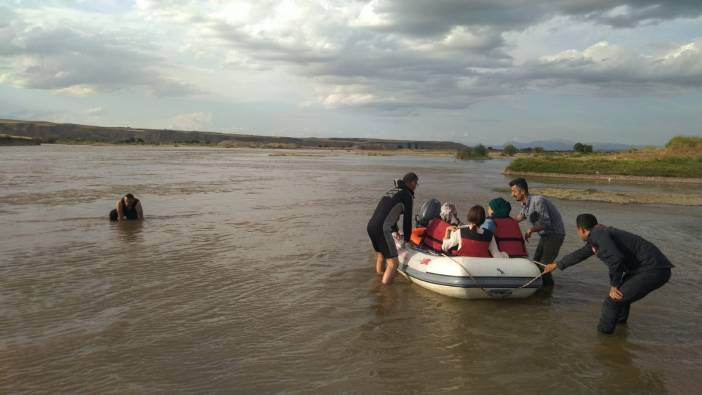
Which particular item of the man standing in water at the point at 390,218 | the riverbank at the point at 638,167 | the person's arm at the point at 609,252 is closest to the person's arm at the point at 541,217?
the man standing in water at the point at 390,218

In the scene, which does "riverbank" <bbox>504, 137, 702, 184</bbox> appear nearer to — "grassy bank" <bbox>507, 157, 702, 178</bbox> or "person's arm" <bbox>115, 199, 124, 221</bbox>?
"grassy bank" <bbox>507, 157, 702, 178</bbox>

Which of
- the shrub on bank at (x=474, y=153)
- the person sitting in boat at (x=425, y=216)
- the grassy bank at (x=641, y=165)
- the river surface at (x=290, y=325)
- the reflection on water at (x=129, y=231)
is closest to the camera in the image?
the river surface at (x=290, y=325)

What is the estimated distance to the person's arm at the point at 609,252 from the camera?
20.4ft

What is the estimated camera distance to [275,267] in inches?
408

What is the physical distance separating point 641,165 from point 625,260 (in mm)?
38882

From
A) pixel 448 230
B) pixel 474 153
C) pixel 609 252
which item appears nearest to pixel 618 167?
pixel 448 230

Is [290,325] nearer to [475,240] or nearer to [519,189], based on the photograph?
[475,240]

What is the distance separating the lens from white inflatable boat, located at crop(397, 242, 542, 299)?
8023 mm

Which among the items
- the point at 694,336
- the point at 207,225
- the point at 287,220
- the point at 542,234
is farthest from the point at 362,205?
the point at 694,336

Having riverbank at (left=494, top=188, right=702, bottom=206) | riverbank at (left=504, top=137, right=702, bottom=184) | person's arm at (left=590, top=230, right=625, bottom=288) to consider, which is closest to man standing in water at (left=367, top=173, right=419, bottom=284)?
person's arm at (left=590, top=230, right=625, bottom=288)

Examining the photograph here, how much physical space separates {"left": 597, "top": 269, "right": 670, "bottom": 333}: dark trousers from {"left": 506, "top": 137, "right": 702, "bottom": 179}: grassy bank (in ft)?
122

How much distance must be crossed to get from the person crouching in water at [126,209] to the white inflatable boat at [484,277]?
10.5 metres

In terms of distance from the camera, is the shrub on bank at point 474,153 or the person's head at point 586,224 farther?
the shrub on bank at point 474,153

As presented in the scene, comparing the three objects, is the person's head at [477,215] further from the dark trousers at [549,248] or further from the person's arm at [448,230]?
the dark trousers at [549,248]
